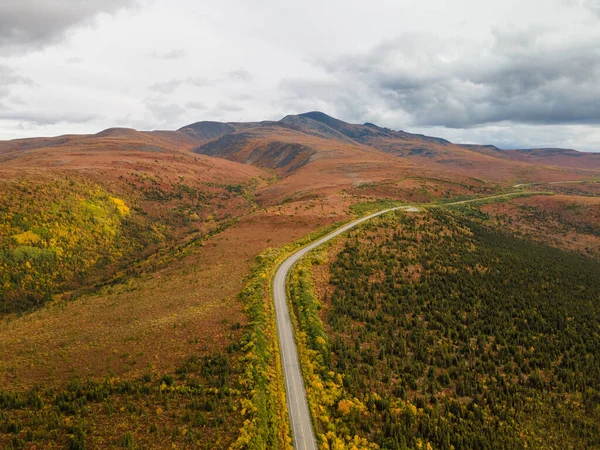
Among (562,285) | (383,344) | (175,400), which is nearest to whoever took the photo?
(175,400)

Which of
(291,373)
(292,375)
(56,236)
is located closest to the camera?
(292,375)

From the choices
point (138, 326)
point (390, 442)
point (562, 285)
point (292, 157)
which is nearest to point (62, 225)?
point (138, 326)

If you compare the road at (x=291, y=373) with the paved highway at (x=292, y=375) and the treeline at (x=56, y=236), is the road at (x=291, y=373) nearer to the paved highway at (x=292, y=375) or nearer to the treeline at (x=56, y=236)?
the paved highway at (x=292, y=375)

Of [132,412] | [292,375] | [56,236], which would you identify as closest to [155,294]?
[132,412]

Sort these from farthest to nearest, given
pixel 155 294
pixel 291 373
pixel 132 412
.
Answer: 1. pixel 155 294
2. pixel 291 373
3. pixel 132 412

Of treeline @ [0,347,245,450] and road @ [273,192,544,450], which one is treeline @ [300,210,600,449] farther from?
treeline @ [0,347,245,450]

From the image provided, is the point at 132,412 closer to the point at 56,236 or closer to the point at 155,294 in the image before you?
the point at 155,294

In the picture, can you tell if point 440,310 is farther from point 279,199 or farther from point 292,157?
point 292,157

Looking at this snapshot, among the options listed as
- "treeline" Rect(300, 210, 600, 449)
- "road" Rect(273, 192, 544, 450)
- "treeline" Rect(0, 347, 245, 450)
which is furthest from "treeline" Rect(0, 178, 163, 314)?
"treeline" Rect(300, 210, 600, 449)

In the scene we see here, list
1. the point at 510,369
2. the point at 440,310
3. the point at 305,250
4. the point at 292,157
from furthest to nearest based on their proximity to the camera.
→ the point at 292,157 < the point at 305,250 < the point at 440,310 < the point at 510,369
